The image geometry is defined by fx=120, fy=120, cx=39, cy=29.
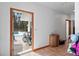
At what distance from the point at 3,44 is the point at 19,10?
118 cm

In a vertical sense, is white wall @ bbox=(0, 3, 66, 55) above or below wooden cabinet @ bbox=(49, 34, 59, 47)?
above

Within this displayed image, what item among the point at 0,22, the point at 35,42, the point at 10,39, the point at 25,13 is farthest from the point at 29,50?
the point at 0,22

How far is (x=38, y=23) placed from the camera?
15.3 ft

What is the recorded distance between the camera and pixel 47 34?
17.4 ft

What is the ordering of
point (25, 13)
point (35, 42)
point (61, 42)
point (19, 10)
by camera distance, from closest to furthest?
point (19, 10) < point (25, 13) < point (35, 42) < point (61, 42)

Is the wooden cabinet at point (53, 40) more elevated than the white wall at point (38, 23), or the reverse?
the white wall at point (38, 23)

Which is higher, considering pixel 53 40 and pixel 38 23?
pixel 38 23

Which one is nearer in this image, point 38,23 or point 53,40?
point 38,23

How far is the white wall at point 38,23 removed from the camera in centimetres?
330

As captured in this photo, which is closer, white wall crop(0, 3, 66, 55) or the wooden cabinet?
white wall crop(0, 3, 66, 55)

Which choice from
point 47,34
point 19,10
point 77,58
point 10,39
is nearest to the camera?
point 77,58

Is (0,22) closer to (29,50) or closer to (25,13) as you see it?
(25,13)

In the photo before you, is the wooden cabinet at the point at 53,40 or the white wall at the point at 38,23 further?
the wooden cabinet at the point at 53,40

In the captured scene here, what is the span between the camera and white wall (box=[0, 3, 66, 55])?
3.30m
